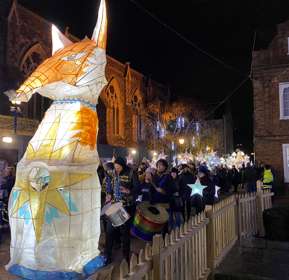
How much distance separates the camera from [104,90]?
25.5 m

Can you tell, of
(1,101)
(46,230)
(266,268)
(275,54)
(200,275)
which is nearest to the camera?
(46,230)

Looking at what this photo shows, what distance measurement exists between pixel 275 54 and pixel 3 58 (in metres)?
15.8

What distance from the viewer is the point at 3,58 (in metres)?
16.1

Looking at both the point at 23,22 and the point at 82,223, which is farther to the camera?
the point at 23,22

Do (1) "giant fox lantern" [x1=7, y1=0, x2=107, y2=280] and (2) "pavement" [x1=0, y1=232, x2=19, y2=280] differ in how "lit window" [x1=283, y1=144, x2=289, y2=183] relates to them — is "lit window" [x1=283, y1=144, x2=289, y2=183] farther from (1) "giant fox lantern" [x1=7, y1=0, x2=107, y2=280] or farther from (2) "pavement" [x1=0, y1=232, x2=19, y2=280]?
(1) "giant fox lantern" [x1=7, y1=0, x2=107, y2=280]

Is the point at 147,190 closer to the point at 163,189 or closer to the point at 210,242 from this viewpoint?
the point at 163,189

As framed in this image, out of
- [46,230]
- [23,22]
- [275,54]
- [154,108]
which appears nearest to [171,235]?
[46,230]

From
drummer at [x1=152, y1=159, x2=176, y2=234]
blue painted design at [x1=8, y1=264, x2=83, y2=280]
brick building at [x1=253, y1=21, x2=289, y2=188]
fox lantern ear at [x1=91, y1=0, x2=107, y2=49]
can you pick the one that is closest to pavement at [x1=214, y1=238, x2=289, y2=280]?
drummer at [x1=152, y1=159, x2=176, y2=234]

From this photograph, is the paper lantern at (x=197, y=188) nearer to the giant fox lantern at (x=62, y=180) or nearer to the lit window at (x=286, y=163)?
the giant fox lantern at (x=62, y=180)

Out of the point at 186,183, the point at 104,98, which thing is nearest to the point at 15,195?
the point at 186,183

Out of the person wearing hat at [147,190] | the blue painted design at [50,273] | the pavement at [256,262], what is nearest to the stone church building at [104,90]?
the person wearing hat at [147,190]

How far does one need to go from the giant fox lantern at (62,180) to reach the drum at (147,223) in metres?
1.18

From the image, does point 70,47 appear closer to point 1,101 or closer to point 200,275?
point 200,275

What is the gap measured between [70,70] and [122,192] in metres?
2.32
